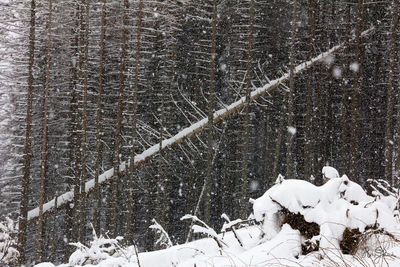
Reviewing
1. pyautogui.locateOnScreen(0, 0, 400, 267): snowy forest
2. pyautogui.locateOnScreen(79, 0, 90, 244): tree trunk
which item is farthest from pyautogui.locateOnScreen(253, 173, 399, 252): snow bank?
pyautogui.locateOnScreen(79, 0, 90, 244): tree trunk

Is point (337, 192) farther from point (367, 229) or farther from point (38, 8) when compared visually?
point (38, 8)

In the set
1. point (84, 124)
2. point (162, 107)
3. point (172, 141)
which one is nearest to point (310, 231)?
point (84, 124)

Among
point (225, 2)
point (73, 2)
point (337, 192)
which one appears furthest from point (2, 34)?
point (337, 192)

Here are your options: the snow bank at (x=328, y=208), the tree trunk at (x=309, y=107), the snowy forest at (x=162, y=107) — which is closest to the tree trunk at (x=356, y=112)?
the snowy forest at (x=162, y=107)

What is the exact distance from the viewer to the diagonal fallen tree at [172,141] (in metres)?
18.2

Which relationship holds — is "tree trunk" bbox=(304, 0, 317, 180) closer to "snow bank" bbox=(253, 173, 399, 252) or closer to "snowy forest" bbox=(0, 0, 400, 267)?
"snowy forest" bbox=(0, 0, 400, 267)

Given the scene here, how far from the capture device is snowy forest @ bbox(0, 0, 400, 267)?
17.0m

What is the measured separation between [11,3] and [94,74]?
5.10 meters

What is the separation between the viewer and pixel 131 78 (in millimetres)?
20188

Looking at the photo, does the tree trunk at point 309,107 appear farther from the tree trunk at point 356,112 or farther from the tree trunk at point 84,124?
the tree trunk at point 84,124

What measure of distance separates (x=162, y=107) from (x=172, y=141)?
1.78 meters

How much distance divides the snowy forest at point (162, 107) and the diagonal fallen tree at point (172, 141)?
0.07 m

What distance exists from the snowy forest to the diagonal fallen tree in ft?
0.23

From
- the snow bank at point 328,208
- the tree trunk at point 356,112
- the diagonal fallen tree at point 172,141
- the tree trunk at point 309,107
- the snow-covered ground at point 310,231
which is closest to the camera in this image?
the snow-covered ground at point 310,231
